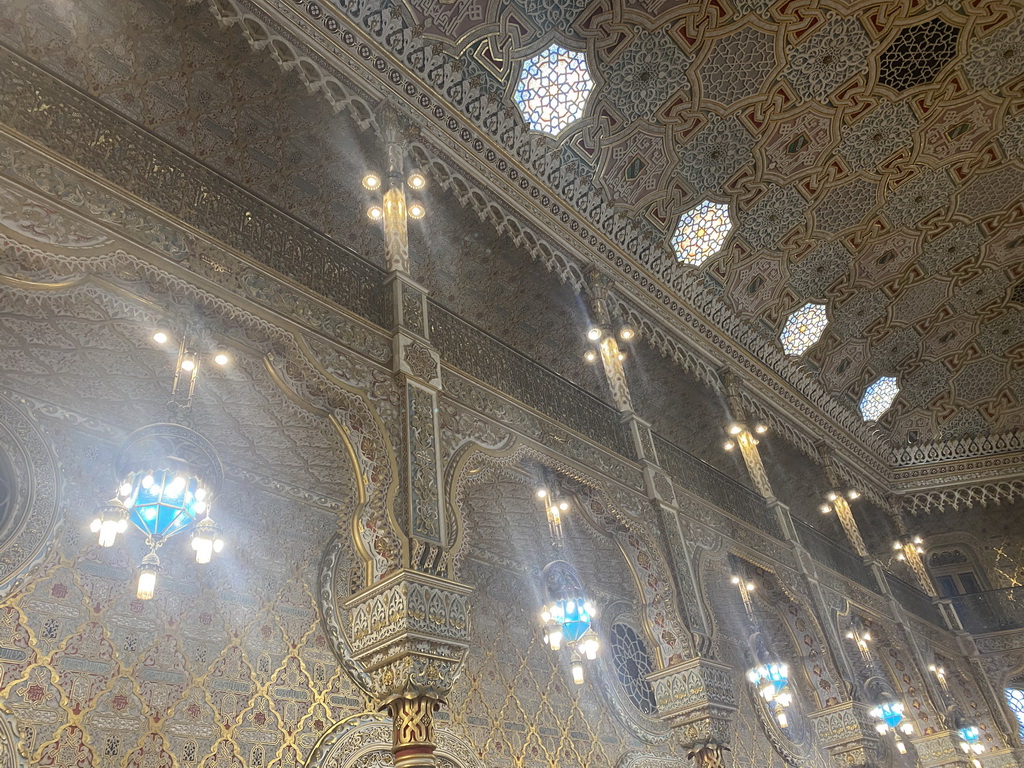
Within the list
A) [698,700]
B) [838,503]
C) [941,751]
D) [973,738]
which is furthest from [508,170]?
[973,738]

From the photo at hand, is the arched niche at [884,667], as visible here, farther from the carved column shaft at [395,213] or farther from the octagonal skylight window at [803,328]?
the carved column shaft at [395,213]

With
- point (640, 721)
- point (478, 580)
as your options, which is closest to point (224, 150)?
point (478, 580)

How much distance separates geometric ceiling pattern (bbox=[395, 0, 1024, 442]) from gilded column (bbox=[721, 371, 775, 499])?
1.86 m

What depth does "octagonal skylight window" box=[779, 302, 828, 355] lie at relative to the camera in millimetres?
12562

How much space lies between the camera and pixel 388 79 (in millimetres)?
7090

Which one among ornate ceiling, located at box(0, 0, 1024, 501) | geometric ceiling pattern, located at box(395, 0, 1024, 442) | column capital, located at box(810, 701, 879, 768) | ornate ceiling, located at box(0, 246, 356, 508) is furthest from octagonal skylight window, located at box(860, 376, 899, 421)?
ornate ceiling, located at box(0, 246, 356, 508)

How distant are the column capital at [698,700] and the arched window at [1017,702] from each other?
12.2m

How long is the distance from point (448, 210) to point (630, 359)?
11.8 feet

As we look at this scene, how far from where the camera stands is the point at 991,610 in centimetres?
1568

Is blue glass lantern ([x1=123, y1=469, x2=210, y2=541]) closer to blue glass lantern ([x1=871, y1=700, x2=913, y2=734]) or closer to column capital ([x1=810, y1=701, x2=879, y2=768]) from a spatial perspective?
column capital ([x1=810, y1=701, x2=879, y2=768])

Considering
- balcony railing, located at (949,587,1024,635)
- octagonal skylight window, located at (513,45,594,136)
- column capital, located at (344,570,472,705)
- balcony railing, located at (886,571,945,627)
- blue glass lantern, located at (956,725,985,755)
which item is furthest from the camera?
balcony railing, located at (949,587,1024,635)

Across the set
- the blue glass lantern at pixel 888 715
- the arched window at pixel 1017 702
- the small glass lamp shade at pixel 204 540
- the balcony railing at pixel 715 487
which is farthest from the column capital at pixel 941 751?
the small glass lamp shade at pixel 204 540

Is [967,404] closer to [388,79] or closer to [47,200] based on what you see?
[388,79]

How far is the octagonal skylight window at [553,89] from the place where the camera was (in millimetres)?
8664
